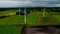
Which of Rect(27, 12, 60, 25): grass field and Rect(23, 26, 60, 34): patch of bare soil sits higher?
Rect(27, 12, 60, 25): grass field

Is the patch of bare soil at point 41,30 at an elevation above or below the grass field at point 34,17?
below

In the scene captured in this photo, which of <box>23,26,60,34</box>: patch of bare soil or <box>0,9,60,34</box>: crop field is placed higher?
<box>0,9,60,34</box>: crop field

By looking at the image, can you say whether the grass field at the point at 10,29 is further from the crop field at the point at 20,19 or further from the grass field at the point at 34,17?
the grass field at the point at 34,17

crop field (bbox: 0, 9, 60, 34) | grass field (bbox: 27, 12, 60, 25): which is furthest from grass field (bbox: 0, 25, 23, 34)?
grass field (bbox: 27, 12, 60, 25)

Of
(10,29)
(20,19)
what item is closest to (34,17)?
(20,19)

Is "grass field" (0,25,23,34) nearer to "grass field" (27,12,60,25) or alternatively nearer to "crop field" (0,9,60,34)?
"crop field" (0,9,60,34)

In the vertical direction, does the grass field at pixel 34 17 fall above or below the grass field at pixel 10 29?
above

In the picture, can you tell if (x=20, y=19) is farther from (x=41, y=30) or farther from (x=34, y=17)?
(x=41, y=30)

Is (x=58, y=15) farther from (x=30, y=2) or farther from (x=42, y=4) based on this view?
(x=30, y=2)

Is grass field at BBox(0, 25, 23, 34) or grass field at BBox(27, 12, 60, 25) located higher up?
grass field at BBox(27, 12, 60, 25)

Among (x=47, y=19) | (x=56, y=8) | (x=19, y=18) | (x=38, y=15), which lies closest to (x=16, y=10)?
(x=19, y=18)

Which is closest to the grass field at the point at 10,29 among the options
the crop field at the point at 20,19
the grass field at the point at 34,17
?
the crop field at the point at 20,19
